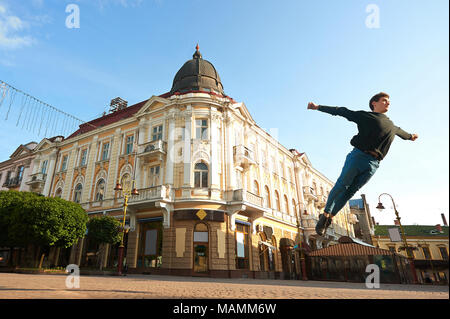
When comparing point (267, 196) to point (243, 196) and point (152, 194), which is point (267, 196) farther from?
point (152, 194)

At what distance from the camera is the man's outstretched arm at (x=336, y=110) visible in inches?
174

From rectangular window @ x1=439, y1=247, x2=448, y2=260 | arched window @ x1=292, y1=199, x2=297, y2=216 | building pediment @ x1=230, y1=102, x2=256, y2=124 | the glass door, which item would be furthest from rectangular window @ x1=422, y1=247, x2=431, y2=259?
the glass door

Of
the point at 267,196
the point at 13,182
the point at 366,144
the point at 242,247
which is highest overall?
the point at 13,182

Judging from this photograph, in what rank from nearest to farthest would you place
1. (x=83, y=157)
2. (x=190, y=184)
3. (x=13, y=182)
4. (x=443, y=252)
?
1. (x=190, y=184)
2. (x=83, y=157)
3. (x=13, y=182)
4. (x=443, y=252)

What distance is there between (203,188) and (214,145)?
12.1ft

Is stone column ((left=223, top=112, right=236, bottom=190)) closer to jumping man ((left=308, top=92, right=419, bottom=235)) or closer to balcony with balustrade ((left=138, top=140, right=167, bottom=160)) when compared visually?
balcony with balustrade ((left=138, top=140, right=167, bottom=160))

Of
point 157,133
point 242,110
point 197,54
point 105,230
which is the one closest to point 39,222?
point 105,230

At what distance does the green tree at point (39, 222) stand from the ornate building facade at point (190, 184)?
149 inches

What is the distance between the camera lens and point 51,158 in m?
30.2

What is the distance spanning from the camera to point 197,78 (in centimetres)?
2488

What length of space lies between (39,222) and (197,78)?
16.9 meters

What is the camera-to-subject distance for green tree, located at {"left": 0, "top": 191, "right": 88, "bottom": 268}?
1747cm
